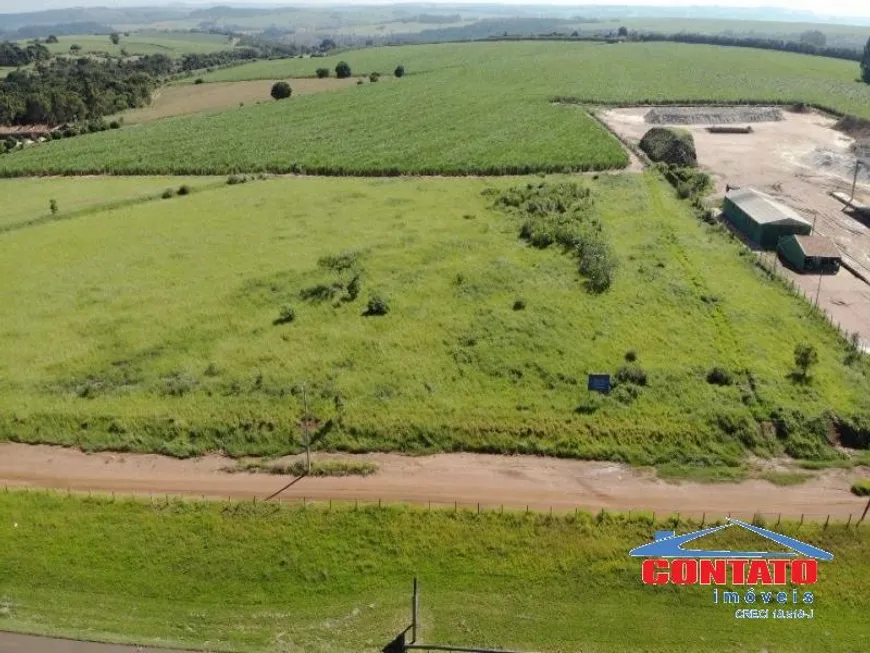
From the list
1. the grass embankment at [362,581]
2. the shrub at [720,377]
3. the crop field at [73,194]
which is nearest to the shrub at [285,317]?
the grass embankment at [362,581]

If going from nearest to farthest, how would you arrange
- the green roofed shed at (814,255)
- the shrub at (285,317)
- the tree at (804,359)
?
the tree at (804,359) → the shrub at (285,317) → the green roofed shed at (814,255)

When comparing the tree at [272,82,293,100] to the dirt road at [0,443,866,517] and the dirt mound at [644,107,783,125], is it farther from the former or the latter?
the dirt road at [0,443,866,517]

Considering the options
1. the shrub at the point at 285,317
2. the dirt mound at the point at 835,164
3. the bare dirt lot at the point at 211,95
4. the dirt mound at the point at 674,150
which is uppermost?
the bare dirt lot at the point at 211,95

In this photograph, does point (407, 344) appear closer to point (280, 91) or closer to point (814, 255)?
point (814, 255)

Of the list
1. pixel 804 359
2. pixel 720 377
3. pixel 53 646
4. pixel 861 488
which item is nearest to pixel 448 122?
pixel 720 377

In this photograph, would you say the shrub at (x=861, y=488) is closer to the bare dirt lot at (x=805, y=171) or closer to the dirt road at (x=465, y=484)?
the dirt road at (x=465, y=484)

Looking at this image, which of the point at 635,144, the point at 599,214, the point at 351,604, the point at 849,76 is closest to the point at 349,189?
the point at 599,214

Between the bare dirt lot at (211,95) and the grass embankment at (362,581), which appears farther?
the bare dirt lot at (211,95)

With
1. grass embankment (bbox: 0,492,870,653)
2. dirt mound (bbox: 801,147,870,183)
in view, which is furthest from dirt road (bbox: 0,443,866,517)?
dirt mound (bbox: 801,147,870,183)
